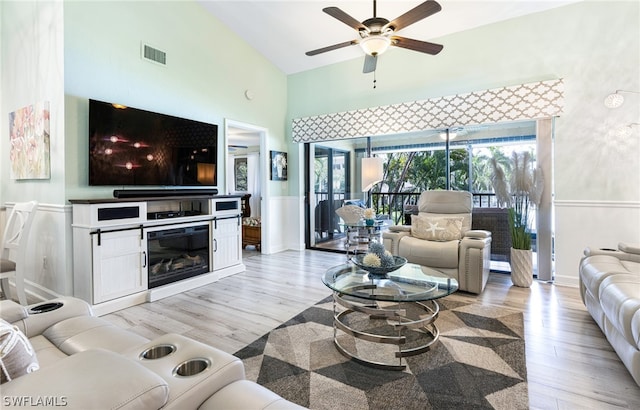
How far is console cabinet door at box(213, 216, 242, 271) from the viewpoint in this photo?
4.18 m

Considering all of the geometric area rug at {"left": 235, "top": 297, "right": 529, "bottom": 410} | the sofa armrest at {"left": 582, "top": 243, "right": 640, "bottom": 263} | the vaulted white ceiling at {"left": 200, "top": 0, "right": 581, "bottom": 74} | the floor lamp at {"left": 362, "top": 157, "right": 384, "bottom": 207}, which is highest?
the vaulted white ceiling at {"left": 200, "top": 0, "right": 581, "bottom": 74}

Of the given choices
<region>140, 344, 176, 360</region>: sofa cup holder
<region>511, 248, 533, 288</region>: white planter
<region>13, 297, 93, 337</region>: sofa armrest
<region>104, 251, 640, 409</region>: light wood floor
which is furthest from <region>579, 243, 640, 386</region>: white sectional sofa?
<region>13, 297, 93, 337</region>: sofa armrest

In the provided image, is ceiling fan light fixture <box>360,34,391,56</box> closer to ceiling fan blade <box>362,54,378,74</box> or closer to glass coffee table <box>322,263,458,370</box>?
ceiling fan blade <box>362,54,378,74</box>

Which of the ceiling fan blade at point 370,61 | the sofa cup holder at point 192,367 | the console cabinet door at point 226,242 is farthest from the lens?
the console cabinet door at point 226,242

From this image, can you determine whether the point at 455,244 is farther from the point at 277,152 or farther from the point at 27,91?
the point at 27,91

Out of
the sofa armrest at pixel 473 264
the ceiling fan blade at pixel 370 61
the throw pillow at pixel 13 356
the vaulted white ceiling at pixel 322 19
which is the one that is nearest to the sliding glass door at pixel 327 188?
the vaulted white ceiling at pixel 322 19

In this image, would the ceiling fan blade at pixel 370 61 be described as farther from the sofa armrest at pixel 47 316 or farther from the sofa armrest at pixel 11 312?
the sofa armrest at pixel 11 312

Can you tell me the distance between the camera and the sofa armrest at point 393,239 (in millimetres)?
3958

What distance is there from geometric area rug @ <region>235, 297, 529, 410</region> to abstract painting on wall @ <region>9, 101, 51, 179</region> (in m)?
3.00

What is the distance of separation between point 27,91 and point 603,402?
18.8 feet

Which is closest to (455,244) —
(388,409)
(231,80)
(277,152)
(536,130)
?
(536,130)

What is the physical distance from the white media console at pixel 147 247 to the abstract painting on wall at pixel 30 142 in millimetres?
792

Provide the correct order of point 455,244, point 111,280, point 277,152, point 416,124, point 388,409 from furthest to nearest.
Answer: point 277,152
point 416,124
point 455,244
point 111,280
point 388,409

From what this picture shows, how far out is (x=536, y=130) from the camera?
4.00 metres
